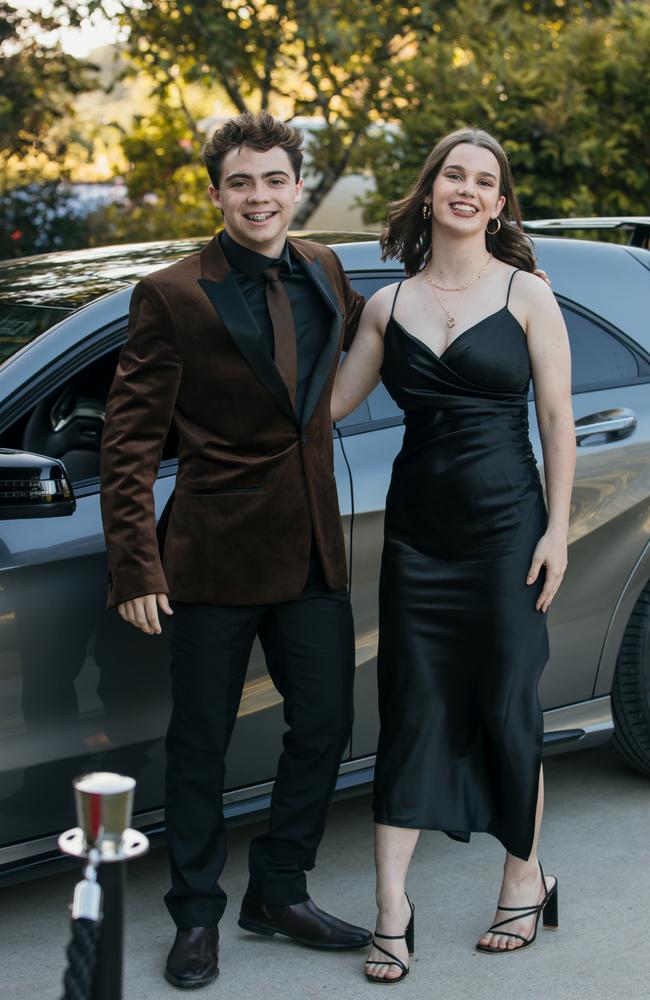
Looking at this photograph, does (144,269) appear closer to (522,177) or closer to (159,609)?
(159,609)

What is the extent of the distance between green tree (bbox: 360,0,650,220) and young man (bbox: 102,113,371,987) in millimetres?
5396

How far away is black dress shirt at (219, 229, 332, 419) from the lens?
3.01 m

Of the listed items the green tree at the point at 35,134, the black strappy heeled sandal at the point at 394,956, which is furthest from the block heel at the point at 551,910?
the green tree at the point at 35,134

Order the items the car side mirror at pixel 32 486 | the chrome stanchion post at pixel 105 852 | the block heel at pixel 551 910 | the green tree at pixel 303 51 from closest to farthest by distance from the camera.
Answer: the chrome stanchion post at pixel 105 852 < the car side mirror at pixel 32 486 < the block heel at pixel 551 910 < the green tree at pixel 303 51

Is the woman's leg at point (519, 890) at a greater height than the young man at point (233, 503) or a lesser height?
lesser

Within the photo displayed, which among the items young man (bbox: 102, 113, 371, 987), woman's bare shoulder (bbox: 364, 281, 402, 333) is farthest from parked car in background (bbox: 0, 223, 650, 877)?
woman's bare shoulder (bbox: 364, 281, 402, 333)

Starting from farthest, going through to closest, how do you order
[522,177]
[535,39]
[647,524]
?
1. [535,39]
2. [522,177]
3. [647,524]

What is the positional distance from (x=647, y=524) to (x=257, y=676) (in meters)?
1.25

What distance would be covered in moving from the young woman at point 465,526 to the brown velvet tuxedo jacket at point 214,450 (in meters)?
0.20

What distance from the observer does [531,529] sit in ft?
10.4

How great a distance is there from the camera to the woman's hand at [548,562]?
3133 millimetres

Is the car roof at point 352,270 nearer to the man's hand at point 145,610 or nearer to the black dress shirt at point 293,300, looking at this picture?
the black dress shirt at point 293,300

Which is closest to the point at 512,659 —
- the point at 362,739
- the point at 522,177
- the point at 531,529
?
the point at 531,529

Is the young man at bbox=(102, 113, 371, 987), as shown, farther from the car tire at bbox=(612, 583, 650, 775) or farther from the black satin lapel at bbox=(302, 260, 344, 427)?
the car tire at bbox=(612, 583, 650, 775)
